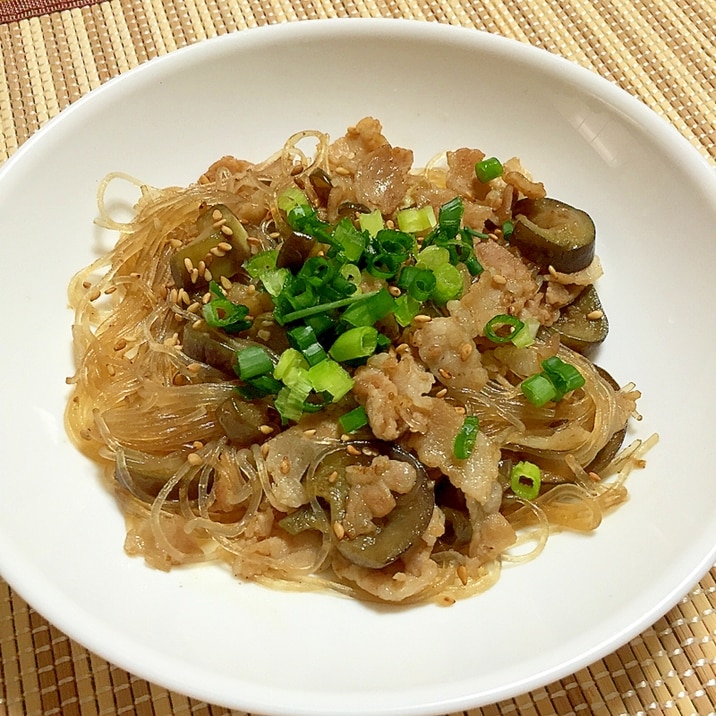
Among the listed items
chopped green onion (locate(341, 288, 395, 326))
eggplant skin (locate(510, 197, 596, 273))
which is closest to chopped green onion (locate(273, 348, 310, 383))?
chopped green onion (locate(341, 288, 395, 326))

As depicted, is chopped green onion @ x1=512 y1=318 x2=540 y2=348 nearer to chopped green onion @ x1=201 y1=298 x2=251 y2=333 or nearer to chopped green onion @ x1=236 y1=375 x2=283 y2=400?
chopped green onion @ x1=236 y1=375 x2=283 y2=400

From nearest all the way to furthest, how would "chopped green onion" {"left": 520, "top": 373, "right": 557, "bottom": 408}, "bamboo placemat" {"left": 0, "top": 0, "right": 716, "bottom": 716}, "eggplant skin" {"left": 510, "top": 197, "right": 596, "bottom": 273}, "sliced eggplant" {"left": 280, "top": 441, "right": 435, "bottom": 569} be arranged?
"sliced eggplant" {"left": 280, "top": 441, "right": 435, "bottom": 569} < "chopped green onion" {"left": 520, "top": 373, "right": 557, "bottom": 408} < "eggplant skin" {"left": 510, "top": 197, "right": 596, "bottom": 273} < "bamboo placemat" {"left": 0, "top": 0, "right": 716, "bottom": 716}

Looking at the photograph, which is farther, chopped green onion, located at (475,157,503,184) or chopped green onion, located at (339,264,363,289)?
chopped green onion, located at (475,157,503,184)

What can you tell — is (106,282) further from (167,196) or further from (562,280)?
(562,280)

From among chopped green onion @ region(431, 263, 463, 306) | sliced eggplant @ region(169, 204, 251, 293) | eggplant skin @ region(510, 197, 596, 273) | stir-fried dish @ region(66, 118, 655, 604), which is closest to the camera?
stir-fried dish @ region(66, 118, 655, 604)

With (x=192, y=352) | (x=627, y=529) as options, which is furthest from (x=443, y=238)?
(x=627, y=529)

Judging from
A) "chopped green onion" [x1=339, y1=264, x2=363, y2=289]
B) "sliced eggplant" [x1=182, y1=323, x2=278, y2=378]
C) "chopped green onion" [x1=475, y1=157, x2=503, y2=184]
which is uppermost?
"chopped green onion" [x1=475, y1=157, x2=503, y2=184]

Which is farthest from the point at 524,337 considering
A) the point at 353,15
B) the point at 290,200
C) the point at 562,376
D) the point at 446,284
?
the point at 353,15
